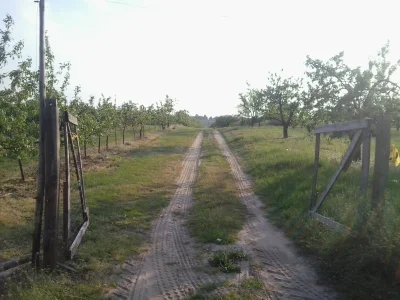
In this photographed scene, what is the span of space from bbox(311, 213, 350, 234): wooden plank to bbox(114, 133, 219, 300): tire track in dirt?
2.37 metres

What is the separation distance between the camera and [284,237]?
816cm

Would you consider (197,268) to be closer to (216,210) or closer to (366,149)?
(366,149)

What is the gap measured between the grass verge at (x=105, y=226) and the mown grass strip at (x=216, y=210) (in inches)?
43.5

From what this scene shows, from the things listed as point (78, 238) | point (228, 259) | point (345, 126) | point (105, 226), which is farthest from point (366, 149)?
point (105, 226)

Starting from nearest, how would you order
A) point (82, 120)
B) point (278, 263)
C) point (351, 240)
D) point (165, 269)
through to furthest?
1. point (351, 240)
2. point (165, 269)
3. point (278, 263)
4. point (82, 120)

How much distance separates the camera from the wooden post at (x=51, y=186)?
6.06 meters

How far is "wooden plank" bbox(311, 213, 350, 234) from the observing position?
21.4ft

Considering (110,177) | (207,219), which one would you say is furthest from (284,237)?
(110,177)

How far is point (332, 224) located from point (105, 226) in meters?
4.92

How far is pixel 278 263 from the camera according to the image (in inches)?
261

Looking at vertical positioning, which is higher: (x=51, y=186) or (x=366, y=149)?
(x=366, y=149)

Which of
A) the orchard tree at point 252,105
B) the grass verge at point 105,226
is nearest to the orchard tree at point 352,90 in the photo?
the grass verge at point 105,226

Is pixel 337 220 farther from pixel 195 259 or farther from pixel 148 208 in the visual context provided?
pixel 148 208

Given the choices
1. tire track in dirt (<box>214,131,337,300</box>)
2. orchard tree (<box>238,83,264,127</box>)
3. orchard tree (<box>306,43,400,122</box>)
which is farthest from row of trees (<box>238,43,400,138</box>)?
orchard tree (<box>238,83,264,127</box>)
